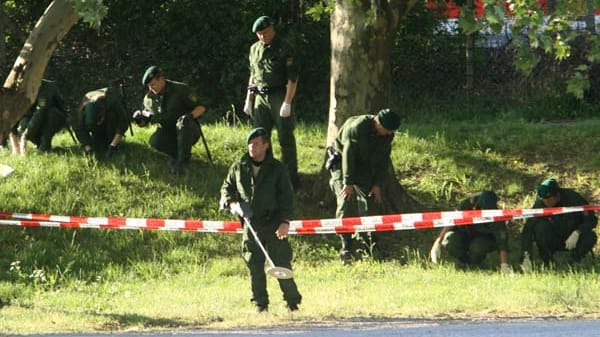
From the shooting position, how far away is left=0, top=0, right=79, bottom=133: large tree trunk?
12289 millimetres

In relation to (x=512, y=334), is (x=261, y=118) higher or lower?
higher

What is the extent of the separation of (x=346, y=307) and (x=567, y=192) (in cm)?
336

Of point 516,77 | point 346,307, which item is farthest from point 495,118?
point 346,307

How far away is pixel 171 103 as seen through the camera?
15.5 meters

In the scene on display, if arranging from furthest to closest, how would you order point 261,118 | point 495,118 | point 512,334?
point 495,118
point 261,118
point 512,334

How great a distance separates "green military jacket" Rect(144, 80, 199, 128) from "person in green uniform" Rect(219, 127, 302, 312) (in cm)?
418

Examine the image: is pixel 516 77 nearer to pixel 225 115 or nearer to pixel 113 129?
pixel 225 115

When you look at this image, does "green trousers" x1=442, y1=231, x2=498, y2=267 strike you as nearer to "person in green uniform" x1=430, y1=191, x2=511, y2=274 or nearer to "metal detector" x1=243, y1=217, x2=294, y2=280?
"person in green uniform" x1=430, y1=191, x2=511, y2=274

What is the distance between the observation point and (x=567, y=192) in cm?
1391

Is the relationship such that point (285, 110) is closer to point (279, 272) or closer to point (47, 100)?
point (47, 100)

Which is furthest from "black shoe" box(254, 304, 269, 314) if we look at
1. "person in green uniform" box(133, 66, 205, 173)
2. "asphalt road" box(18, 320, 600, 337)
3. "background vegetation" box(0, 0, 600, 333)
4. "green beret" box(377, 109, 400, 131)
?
"person in green uniform" box(133, 66, 205, 173)

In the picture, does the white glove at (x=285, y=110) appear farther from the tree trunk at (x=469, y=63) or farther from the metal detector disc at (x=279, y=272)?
the tree trunk at (x=469, y=63)

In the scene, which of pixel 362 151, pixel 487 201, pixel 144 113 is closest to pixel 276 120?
pixel 362 151

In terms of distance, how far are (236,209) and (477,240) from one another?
3.49 metres
